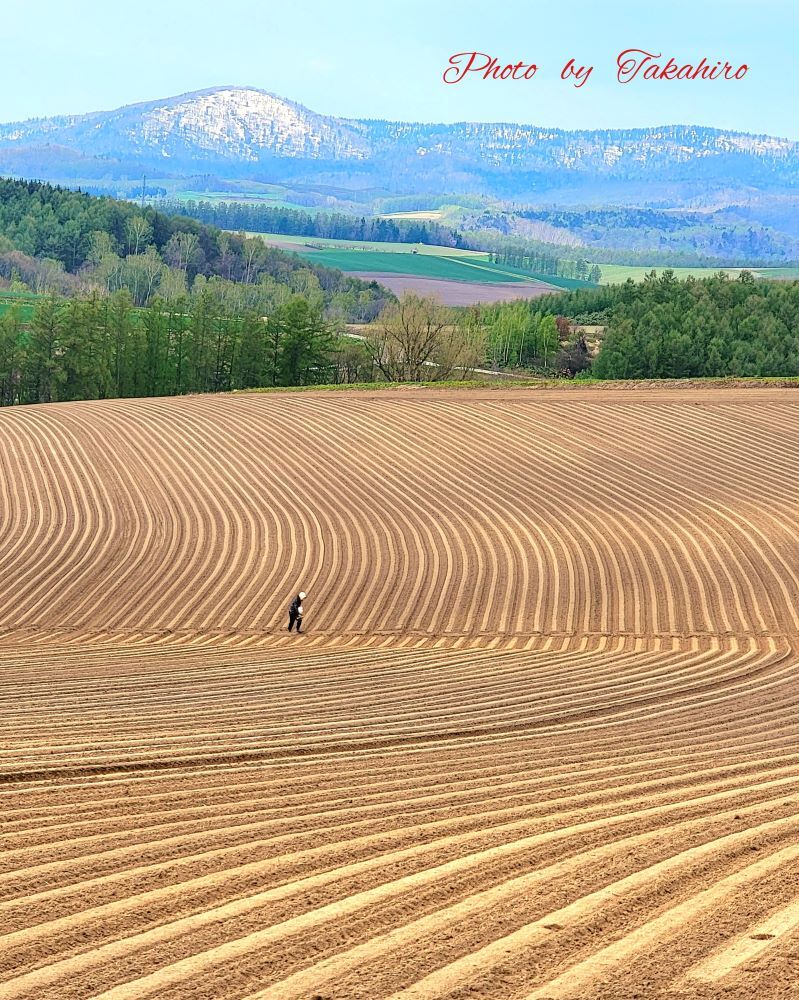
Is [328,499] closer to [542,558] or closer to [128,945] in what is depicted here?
[542,558]

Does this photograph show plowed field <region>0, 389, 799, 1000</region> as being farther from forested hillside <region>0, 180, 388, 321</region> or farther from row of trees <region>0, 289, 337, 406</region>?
forested hillside <region>0, 180, 388, 321</region>

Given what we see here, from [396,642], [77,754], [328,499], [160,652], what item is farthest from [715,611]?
[77,754]

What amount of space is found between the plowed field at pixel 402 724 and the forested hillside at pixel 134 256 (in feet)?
315

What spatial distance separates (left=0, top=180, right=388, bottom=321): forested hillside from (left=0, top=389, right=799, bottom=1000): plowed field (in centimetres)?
9600

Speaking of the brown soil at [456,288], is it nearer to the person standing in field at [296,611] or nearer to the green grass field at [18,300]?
the green grass field at [18,300]

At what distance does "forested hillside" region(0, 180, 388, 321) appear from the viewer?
137 metres

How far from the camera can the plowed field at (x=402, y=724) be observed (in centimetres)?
672

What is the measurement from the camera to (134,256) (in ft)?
463

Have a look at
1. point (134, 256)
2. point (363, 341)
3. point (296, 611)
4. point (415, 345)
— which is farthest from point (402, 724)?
point (134, 256)

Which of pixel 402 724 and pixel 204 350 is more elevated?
pixel 204 350

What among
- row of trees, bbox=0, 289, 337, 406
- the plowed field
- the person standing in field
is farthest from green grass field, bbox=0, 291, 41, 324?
the person standing in field

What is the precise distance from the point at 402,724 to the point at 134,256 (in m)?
135

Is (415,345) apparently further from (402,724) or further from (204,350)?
(402,724)

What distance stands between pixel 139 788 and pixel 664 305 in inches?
3339
